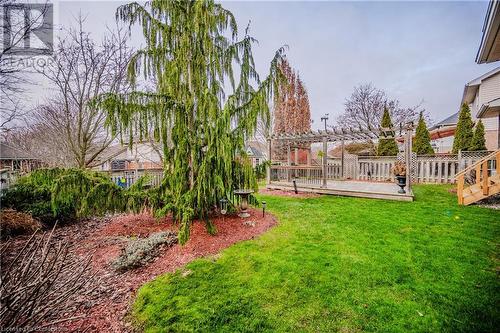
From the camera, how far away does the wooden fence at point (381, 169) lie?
1083 cm

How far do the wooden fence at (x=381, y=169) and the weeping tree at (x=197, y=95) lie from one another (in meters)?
6.24

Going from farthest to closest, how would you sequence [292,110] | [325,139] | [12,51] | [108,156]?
[292,110] < [108,156] < [325,139] < [12,51]

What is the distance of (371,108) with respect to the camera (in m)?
22.2

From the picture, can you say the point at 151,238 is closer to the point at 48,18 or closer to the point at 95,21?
the point at 48,18

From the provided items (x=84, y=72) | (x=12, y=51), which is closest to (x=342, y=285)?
(x=12, y=51)

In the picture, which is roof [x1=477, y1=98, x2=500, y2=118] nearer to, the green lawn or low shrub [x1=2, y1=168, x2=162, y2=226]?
the green lawn

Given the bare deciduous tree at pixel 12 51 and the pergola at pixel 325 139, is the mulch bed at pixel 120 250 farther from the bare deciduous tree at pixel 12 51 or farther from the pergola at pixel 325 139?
the bare deciduous tree at pixel 12 51

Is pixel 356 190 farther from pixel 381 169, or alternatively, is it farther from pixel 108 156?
pixel 108 156

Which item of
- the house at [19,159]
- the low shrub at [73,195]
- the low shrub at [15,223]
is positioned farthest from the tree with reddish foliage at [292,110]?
the house at [19,159]

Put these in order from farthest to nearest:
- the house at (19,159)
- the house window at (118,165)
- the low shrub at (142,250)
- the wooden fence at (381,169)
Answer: the house window at (118,165) < the house at (19,159) < the wooden fence at (381,169) < the low shrub at (142,250)

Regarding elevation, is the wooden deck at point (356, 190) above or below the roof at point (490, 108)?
below

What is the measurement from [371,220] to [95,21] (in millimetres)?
12201

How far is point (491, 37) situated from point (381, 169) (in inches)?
422

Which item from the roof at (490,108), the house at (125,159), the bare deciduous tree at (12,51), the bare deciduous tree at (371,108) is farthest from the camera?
the bare deciduous tree at (371,108)
